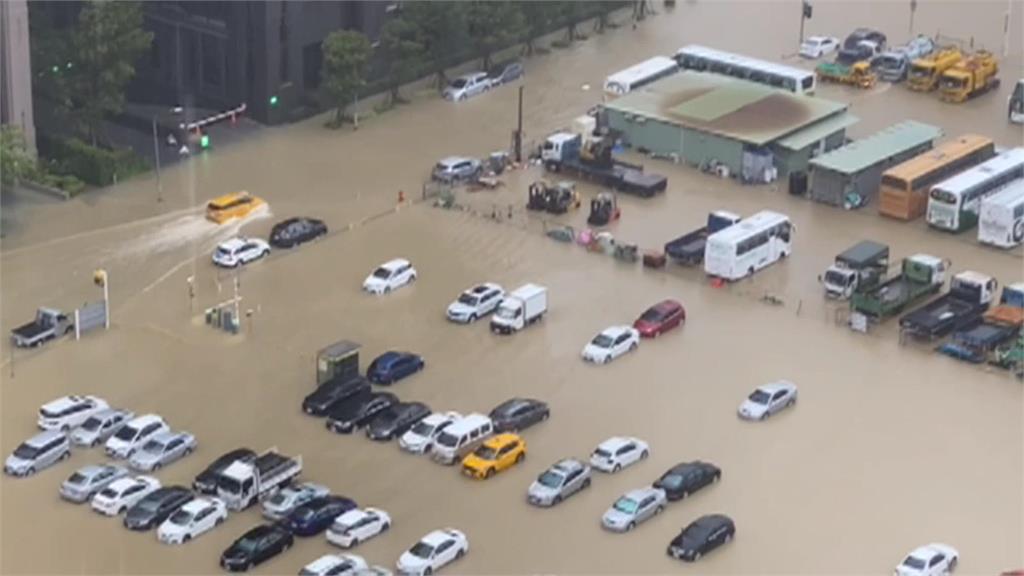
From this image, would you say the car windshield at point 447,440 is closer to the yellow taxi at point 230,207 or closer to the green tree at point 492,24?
the yellow taxi at point 230,207

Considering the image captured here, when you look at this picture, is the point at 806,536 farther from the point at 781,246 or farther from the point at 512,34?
the point at 512,34

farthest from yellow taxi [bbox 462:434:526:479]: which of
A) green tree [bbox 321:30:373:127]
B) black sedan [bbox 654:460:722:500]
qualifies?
green tree [bbox 321:30:373:127]

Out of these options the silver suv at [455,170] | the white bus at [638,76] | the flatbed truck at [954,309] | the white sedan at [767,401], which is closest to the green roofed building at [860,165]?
the flatbed truck at [954,309]

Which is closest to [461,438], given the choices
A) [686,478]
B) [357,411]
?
[357,411]

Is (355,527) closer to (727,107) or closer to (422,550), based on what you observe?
(422,550)

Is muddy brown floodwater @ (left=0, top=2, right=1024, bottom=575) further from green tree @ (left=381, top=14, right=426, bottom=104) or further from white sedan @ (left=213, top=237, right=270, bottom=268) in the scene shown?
green tree @ (left=381, top=14, right=426, bottom=104)

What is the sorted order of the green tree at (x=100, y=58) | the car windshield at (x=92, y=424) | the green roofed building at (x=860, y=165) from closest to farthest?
the car windshield at (x=92, y=424) < the green roofed building at (x=860, y=165) < the green tree at (x=100, y=58)
